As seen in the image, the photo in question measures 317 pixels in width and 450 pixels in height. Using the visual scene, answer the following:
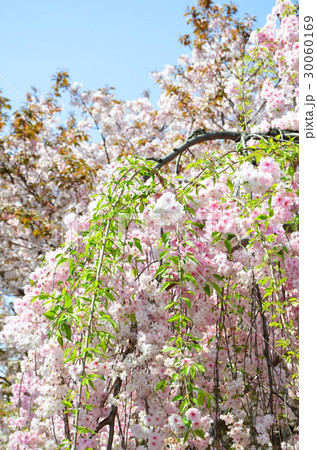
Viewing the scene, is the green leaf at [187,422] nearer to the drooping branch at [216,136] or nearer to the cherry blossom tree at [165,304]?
the cherry blossom tree at [165,304]

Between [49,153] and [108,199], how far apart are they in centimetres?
553

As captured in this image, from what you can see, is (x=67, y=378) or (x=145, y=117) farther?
(x=145, y=117)

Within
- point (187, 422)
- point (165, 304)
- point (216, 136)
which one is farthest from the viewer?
point (216, 136)

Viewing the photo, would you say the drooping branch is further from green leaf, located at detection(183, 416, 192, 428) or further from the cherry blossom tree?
green leaf, located at detection(183, 416, 192, 428)

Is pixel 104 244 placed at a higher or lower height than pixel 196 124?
lower

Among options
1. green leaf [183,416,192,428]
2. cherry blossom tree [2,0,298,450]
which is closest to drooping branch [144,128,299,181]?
cherry blossom tree [2,0,298,450]

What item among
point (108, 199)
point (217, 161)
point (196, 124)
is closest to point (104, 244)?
point (108, 199)

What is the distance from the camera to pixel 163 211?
1550 millimetres

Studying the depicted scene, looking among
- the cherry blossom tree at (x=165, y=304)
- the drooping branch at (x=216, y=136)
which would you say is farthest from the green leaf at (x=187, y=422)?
the drooping branch at (x=216, y=136)

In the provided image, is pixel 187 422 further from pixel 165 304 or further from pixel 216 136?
pixel 216 136

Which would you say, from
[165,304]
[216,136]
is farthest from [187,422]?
[216,136]

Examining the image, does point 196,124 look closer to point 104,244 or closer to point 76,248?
point 76,248
